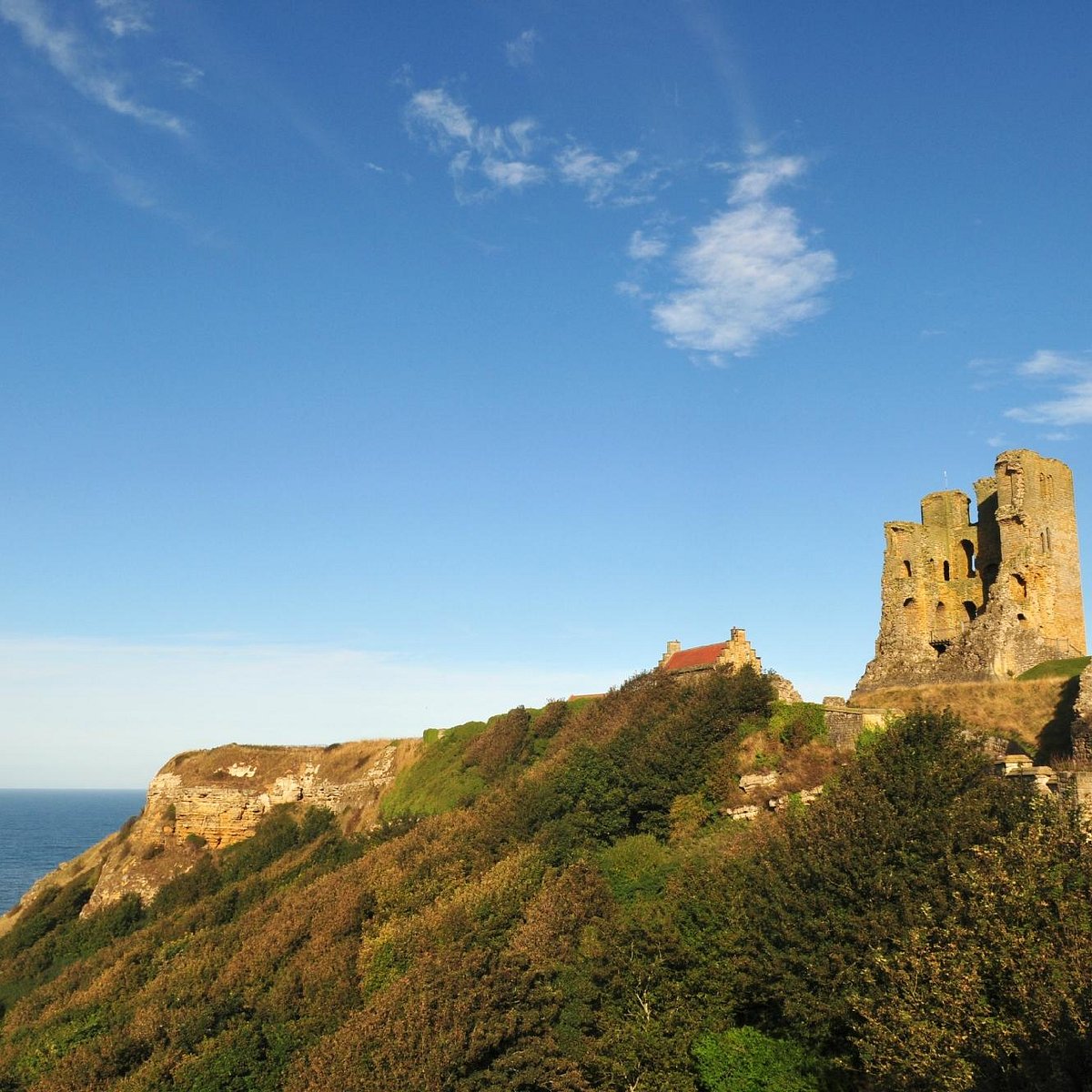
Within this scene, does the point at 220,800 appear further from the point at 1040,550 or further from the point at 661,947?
the point at 1040,550

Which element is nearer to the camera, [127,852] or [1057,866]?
[1057,866]

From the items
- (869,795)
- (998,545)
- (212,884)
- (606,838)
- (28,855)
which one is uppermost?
(998,545)

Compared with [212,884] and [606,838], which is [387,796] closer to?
[212,884]

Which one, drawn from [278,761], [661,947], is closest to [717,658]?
[661,947]

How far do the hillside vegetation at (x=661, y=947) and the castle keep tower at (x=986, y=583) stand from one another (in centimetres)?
751

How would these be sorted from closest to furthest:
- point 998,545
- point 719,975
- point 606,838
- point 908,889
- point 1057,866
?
point 1057,866 → point 908,889 → point 719,975 → point 606,838 → point 998,545

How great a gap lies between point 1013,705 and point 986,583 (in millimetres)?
8226

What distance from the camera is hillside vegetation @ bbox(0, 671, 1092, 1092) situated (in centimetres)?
1405

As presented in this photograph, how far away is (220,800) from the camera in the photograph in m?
54.0

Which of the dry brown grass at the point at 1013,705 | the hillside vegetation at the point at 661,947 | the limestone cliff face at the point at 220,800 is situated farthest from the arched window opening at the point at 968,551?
the limestone cliff face at the point at 220,800

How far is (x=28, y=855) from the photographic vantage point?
134 meters

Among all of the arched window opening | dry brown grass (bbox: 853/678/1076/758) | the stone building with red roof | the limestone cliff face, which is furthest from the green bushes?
the limestone cliff face

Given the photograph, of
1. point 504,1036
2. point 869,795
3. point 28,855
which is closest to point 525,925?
point 504,1036

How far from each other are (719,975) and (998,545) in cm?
2140
